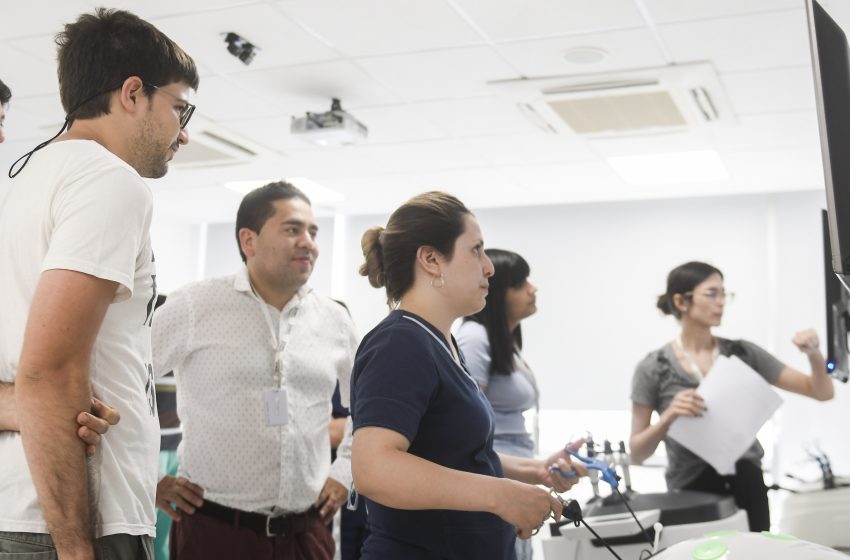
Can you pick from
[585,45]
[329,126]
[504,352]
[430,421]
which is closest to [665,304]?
[504,352]

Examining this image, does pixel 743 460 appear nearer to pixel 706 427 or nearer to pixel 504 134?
pixel 706 427

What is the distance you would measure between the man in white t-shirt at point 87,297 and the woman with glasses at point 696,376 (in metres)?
1.82

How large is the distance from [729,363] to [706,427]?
0.68ft

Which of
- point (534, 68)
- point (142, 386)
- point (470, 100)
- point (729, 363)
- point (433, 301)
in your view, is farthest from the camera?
point (470, 100)

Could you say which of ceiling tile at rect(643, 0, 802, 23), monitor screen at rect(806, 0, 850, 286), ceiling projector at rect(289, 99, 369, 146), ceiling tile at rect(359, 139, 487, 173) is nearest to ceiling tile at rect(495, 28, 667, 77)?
ceiling tile at rect(643, 0, 802, 23)

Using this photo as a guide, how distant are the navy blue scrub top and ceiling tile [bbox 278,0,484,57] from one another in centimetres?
235

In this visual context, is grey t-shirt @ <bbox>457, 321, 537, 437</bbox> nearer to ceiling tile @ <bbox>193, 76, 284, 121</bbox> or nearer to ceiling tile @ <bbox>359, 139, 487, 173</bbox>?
ceiling tile @ <bbox>193, 76, 284, 121</bbox>

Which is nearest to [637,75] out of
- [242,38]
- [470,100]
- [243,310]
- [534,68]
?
[534,68]

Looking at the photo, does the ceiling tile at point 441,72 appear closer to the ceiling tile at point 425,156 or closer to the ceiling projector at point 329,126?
the ceiling projector at point 329,126

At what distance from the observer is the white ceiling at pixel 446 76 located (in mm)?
3496

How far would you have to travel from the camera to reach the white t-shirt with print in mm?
1054

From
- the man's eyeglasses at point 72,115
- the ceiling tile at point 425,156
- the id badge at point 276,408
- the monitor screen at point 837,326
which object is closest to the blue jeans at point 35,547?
the man's eyeglasses at point 72,115

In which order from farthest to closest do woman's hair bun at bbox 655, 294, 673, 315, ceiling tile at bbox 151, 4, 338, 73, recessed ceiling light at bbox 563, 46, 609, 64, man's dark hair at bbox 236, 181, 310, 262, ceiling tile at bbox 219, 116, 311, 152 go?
ceiling tile at bbox 219, 116, 311, 152
recessed ceiling light at bbox 563, 46, 609, 64
ceiling tile at bbox 151, 4, 338, 73
woman's hair bun at bbox 655, 294, 673, 315
man's dark hair at bbox 236, 181, 310, 262

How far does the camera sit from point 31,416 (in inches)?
40.0
